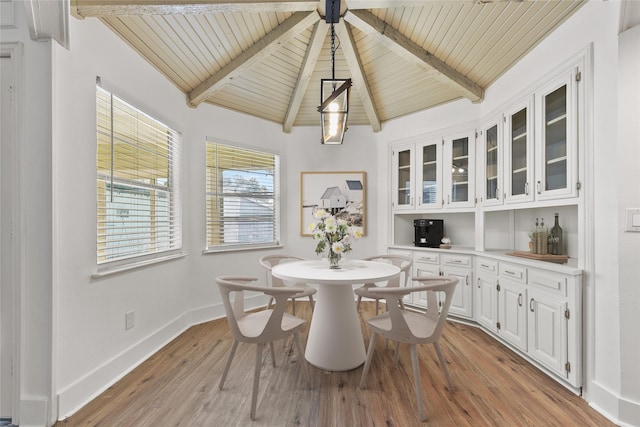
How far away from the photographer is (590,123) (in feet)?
6.19

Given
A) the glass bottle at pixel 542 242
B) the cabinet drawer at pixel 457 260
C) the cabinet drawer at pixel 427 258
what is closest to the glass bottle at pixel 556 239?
the glass bottle at pixel 542 242

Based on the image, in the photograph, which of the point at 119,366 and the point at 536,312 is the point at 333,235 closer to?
the point at 536,312

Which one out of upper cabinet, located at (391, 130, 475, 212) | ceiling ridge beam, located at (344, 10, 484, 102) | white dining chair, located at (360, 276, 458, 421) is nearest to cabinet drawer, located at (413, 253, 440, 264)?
upper cabinet, located at (391, 130, 475, 212)

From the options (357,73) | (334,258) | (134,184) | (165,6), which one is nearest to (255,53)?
(165,6)

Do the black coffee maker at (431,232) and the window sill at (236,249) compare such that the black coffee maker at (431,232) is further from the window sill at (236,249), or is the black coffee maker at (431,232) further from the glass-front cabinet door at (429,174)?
the window sill at (236,249)

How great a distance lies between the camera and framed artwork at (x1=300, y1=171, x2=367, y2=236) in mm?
4078

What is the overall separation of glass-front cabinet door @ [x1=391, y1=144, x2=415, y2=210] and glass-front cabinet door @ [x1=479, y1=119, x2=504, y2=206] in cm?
87

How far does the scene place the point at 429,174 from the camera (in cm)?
361

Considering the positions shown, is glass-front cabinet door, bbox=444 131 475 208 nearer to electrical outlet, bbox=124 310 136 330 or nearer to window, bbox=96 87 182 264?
window, bbox=96 87 182 264

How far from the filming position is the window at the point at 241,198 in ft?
11.5

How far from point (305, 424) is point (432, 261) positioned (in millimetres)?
2363

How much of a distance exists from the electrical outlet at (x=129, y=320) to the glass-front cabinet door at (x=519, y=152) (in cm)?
345

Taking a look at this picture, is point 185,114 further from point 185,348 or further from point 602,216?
point 602,216

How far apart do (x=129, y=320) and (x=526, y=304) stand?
324 cm
